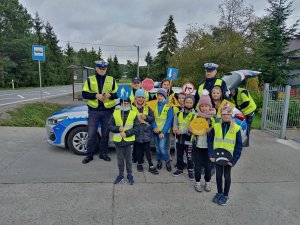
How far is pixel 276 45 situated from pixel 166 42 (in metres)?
29.0

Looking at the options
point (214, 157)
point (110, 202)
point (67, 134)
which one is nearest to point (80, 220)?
point (110, 202)

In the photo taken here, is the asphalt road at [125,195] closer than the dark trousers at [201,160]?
Yes

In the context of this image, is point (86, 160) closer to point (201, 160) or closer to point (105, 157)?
point (105, 157)

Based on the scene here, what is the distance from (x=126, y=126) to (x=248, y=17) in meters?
22.7

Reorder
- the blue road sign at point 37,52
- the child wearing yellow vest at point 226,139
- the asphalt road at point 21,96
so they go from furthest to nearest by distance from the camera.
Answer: the asphalt road at point 21,96
the blue road sign at point 37,52
the child wearing yellow vest at point 226,139

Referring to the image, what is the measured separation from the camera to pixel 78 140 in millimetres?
4891

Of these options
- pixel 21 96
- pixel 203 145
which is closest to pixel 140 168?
pixel 203 145

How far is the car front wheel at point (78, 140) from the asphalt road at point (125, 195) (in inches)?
7.6

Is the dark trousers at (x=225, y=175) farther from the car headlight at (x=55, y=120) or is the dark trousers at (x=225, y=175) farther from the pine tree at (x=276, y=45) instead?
the pine tree at (x=276, y=45)

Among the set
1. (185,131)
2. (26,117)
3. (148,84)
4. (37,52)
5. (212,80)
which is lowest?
(26,117)

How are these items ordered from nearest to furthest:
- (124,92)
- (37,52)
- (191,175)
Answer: (124,92) < (191,175) < (37,52)

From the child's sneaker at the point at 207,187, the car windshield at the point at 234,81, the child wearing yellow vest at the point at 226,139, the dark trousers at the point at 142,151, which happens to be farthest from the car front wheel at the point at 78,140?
the car windshield at the point at 234,81

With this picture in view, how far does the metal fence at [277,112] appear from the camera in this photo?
7.41 m

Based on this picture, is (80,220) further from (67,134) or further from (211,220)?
(67,134)
